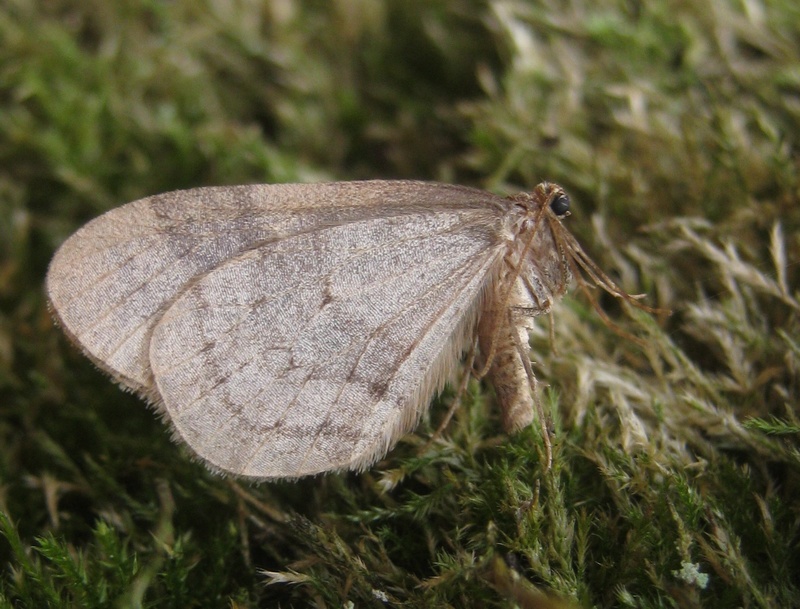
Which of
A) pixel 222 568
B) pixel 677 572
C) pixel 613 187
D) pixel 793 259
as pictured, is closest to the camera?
pixel 677 572

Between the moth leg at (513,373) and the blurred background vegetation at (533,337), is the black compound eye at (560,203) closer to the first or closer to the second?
the moth leg at (513,373)

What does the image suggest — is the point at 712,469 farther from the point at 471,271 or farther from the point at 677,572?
the point at 471,271

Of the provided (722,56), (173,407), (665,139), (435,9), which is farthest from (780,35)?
(173,407)

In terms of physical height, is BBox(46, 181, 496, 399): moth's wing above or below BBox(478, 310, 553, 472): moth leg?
above

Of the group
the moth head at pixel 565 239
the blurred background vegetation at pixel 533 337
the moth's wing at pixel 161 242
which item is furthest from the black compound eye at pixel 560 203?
the blurred background vegetation at pixel 533 337

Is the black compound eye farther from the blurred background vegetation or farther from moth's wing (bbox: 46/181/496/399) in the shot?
the blurred background vegetation

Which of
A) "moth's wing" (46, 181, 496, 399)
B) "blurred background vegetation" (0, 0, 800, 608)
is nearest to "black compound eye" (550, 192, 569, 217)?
"moth's wing" (46, 181, 496, 399)
